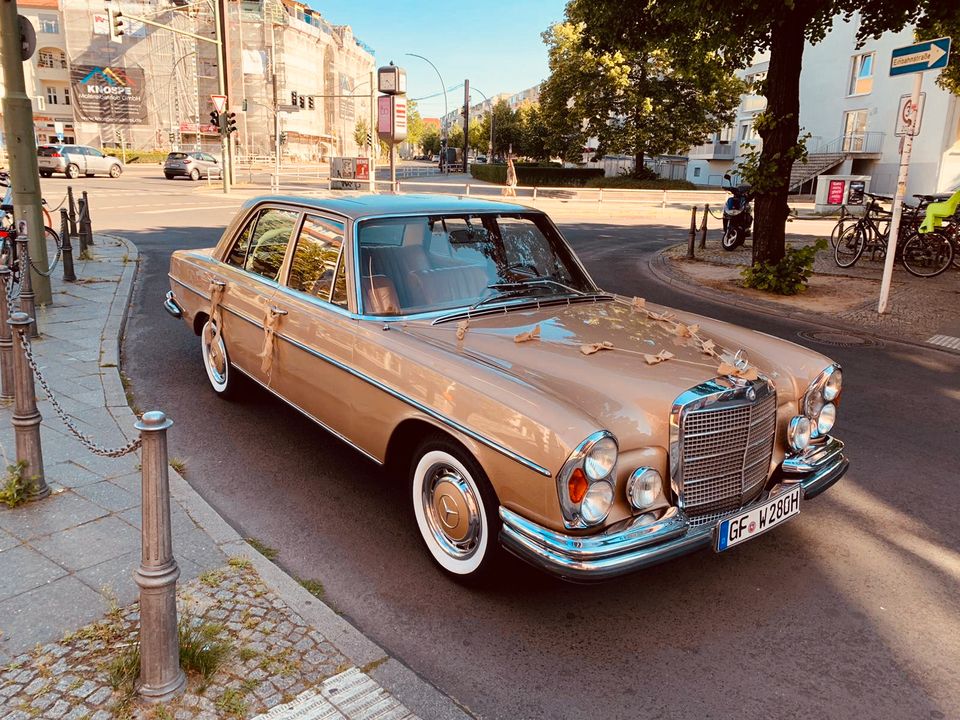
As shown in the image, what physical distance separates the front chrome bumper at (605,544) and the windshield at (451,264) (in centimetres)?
144

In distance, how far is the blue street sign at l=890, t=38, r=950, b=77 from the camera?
8.23 m

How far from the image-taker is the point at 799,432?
11.2 feet

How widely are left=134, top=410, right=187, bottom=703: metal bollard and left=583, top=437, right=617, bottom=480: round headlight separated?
1.44 meters

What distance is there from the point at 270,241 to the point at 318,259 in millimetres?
814

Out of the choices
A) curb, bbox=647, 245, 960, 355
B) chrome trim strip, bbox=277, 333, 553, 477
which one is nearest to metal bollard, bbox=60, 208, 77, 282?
chrome trim strip, bbox=277, 333, 553, 477

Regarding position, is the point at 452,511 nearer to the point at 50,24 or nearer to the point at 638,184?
the point at 638,184

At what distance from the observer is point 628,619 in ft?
10.2

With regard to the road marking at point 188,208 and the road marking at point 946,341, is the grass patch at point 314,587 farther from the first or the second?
the road marking at point 188,208

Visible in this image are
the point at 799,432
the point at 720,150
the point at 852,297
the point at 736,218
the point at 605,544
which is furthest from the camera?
the point at 720,150

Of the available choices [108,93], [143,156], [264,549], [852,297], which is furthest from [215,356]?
[108,93]

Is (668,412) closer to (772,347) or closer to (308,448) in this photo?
(772,347)

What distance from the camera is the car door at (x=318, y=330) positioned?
3.82m

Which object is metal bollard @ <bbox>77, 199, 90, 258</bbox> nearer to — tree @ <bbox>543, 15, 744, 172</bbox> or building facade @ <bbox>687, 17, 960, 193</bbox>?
building facade @ <bbox>687, 17, 960, 193</bbox>

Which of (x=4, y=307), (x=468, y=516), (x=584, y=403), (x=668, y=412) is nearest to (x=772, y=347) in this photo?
(x=668, y=412)
